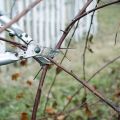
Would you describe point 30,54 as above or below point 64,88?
above

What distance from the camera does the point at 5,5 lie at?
5840 millimetres

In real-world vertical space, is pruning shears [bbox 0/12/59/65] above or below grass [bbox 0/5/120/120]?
above

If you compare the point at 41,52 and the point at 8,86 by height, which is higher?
the point at 41,52

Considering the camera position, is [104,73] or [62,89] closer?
[62,89]

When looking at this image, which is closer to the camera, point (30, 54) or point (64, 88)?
point (30, 54)

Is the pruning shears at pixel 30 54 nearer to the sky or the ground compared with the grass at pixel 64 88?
nearer to the sky

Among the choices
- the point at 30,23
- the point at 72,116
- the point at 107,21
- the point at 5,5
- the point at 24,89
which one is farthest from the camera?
the point at 107,21

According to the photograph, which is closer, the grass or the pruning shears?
the pruning shears

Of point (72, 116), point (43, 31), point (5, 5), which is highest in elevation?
point (5, 5)

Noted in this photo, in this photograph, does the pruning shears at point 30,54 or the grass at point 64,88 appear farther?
the grass at point 64,88

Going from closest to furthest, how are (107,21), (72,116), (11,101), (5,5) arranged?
1. (72,116)
2. (11,101)
3. (5,5)
4. (107,21)

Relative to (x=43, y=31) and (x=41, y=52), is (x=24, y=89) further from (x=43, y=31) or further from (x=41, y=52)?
(x=41, y=52)

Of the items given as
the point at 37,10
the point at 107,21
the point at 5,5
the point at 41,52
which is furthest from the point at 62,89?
the point at 107,21

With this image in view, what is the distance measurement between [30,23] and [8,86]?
1935 millimetres
